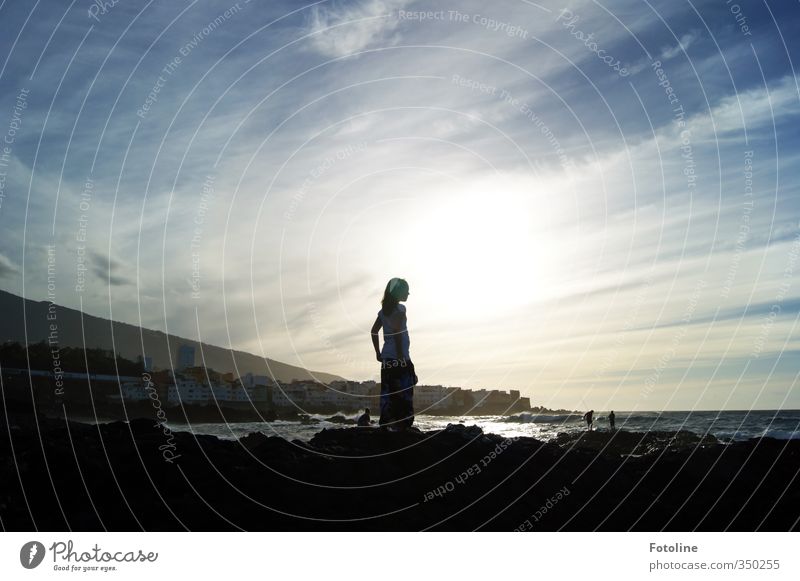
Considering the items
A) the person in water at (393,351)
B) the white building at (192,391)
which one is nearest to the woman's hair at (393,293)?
the person in water at (393,351)

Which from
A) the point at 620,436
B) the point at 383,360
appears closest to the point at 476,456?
the point at 383,360

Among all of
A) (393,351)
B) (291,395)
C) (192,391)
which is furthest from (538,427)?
(393,351)

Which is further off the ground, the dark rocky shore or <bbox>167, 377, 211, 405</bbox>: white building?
<bbox>167, 377, 211, 405</bbox>: white building

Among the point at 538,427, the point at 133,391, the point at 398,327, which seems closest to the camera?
the point at 398,327

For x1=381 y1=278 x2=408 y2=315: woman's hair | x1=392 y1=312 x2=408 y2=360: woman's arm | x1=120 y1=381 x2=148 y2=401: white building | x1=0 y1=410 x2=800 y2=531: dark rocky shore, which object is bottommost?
x1=0 y1=410 x2=800 y2=531: dark rocky shore

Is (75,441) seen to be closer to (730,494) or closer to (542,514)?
(542,514)

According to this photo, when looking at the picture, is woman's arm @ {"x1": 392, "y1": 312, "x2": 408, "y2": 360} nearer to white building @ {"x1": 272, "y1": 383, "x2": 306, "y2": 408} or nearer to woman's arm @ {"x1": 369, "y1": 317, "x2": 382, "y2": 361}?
woman's arm @ {"x1": 369, "y1": 317, "x2": 382, "y2": 361}

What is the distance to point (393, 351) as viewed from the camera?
17.1 meters

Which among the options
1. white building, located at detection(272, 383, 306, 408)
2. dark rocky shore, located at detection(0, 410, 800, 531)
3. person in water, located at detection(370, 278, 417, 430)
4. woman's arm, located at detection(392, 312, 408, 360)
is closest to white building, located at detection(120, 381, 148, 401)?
white building, located at detection(272, 383, 306, 408)

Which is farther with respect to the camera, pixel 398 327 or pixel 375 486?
pixel 398 327

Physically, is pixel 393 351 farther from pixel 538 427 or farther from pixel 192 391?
pixel 192 391

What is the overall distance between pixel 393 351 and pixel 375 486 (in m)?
4.69

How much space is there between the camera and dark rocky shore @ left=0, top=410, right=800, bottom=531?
12172mm

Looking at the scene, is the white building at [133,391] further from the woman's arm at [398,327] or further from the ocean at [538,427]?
the woman's arm at [398,327]
